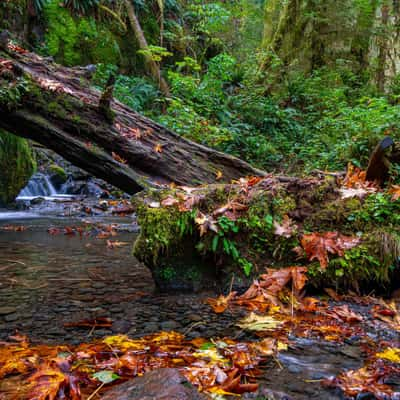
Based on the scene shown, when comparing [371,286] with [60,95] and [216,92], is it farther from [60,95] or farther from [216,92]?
[216,92]

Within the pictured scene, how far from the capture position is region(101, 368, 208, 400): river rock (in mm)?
1247

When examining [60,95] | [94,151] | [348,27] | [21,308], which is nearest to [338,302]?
[21,308]

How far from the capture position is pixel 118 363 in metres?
1.68

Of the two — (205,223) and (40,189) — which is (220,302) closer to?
(205,223)

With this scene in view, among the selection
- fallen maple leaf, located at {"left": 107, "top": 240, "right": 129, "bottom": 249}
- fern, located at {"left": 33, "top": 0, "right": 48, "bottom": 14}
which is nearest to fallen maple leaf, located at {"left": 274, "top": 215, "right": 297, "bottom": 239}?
fallen maple leaf, located at {"left": 107, "top": 240, "right": 129, "bottom": 249}

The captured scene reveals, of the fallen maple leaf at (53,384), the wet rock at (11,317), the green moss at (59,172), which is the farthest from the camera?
the green moss at (59,172)

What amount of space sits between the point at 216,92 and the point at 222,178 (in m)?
7.13

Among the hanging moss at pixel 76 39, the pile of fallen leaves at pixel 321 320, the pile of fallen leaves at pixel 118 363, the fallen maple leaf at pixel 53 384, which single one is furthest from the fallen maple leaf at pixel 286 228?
the hanging moss at pixel 76 39

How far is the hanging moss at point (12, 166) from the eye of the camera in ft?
28.9

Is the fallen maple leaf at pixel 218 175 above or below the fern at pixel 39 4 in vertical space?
below

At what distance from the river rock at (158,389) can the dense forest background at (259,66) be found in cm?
656

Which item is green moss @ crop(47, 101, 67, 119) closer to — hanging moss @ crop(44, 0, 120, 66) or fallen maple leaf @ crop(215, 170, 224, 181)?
fallen maple leaf @ crop(215, 170, 224, 181)

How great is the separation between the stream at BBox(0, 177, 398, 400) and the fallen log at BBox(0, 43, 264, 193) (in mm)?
1155

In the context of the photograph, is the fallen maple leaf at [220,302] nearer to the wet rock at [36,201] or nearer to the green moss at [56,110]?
the green moss at [56,110]
